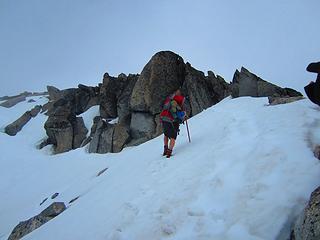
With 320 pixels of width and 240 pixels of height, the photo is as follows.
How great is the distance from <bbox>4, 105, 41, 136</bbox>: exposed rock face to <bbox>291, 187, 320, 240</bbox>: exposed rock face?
47.7 metres

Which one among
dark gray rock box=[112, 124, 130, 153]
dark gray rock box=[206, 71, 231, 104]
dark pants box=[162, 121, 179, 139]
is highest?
dark gray rock box=[206, 71, 231, 104]

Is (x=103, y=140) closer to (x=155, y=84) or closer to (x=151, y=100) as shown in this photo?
(x=151, y=100)

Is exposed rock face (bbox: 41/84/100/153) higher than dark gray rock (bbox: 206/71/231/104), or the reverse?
exposed rock face (bbox: 41/84/100/153)

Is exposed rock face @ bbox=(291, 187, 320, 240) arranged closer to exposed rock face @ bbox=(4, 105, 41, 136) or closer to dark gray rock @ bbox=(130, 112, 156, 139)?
dark gray rock @ bbox=(130, 112, 156, 139)

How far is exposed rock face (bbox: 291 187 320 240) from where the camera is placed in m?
5.29

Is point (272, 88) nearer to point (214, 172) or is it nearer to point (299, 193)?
point (214, 172)

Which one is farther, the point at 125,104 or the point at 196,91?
the point at 125,104

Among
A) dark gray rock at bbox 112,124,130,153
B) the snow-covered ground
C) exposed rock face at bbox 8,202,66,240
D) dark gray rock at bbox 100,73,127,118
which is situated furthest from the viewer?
dark gray rock at bbox 100,73,127,118

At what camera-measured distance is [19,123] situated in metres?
49.5

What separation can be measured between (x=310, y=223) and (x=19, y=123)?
164 ft

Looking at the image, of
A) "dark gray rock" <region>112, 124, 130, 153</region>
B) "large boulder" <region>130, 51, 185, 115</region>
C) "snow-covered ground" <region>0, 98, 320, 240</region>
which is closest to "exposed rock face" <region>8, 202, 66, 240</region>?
"snow-covered ground" <region>0, 98, 320, 240</region>

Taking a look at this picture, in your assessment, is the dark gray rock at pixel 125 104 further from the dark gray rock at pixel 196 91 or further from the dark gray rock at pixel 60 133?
the dark gray rock at pixel 60 133

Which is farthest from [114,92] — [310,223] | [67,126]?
[310,223]

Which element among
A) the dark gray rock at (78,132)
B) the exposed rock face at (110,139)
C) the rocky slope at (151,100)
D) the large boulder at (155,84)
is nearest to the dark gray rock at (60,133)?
the rocky slope at (151,100)
